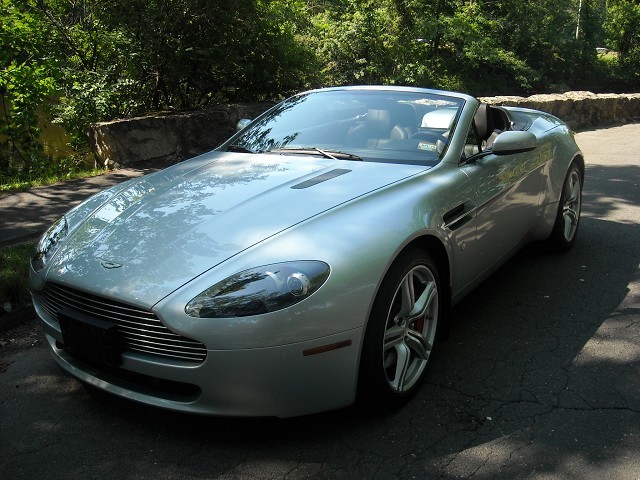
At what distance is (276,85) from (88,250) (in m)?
7.46

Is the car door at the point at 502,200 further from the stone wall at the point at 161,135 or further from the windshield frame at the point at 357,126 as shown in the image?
the stone wall at the point at 161,135

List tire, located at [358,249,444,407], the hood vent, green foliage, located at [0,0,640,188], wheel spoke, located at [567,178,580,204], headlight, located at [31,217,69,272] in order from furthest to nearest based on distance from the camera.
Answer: green foliage, located at [0,0,640,188] → wheel spoke, located at [567,178,580,204] → the hood vent → headlight, located at [31,217,69,272] → tire, located at [358,249,444,407]

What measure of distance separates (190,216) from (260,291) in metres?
0.75

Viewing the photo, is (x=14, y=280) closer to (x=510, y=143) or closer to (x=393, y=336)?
(x=393, y=336)

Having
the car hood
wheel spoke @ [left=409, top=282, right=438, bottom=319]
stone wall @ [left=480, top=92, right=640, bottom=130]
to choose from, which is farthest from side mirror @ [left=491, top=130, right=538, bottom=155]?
stone wall @ [left=480, top=92, right=640, bottom=130]

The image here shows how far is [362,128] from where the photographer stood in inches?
156

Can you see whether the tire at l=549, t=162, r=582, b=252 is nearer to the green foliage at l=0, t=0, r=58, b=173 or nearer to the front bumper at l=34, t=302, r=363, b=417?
the front bumper at l=34, t=302, r=363, b=417

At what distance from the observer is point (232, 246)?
2711 mm

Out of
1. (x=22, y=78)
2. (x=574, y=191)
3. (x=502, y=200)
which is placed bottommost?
(x=574, y=191)

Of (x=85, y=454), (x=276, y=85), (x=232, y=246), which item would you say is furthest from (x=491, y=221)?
(x=276, y=85)

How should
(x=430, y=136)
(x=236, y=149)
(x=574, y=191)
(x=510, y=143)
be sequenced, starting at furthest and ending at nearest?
(x=574, y=191)
(x=236, y=149)
(x=430, y=136)
(x=510, y=143)

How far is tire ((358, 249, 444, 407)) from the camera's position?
2.67 m

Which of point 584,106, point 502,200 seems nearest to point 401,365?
point 502,200

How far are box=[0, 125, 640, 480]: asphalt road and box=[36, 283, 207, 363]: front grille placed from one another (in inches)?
17.2
